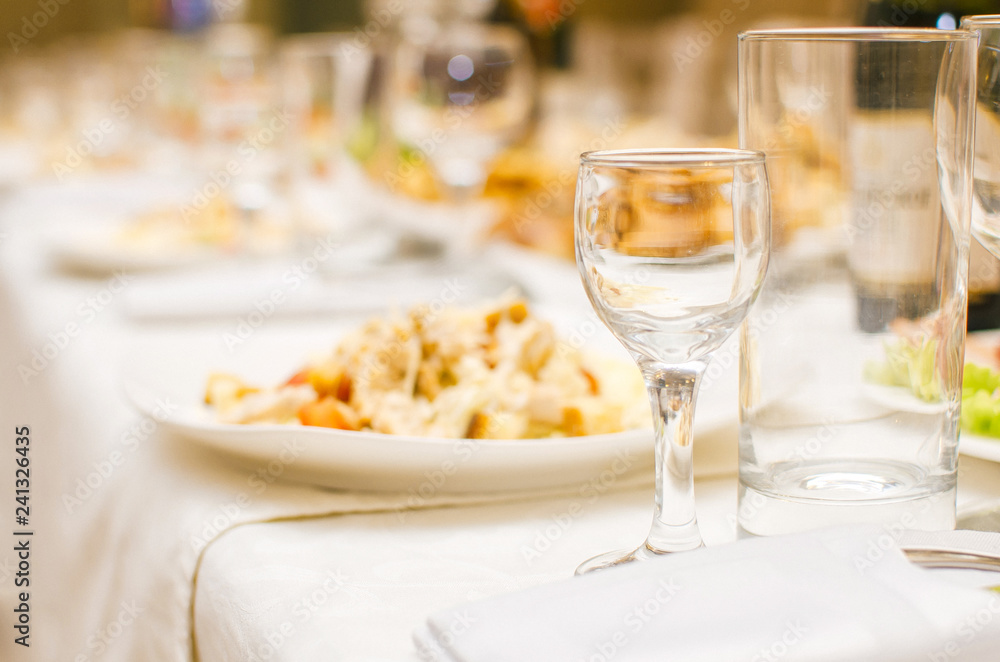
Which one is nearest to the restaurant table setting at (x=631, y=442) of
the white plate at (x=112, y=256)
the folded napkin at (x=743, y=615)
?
the folded napkin at (x=743, y=615)

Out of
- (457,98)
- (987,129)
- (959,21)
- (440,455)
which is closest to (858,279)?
(987,129)

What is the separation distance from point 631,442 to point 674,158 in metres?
0.20

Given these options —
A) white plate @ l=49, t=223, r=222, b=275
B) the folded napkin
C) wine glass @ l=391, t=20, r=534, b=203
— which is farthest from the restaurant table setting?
wine glass @ l=391, t=20, r=534, b=203

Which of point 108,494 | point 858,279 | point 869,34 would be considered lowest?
point 108,494

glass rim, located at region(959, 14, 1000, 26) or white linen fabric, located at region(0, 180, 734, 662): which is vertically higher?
glass rim, located at region(959, 14, 1000, 26)

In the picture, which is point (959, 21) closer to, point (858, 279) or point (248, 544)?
point (858, 279)

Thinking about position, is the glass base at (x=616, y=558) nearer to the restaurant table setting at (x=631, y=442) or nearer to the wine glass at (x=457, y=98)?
the restaurant table setting at (x=631, y=442)

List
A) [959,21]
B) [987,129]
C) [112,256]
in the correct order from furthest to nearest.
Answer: [112,256] < [959,21] < [987,129]

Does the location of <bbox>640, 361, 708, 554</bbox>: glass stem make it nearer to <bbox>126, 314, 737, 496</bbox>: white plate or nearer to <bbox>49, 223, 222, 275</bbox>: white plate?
<bbox>126, 314, 737, 496</bbox>: white plate

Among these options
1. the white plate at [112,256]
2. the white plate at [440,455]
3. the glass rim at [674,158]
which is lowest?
the white plate at [440,455]

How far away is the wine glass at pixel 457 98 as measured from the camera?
133 centimetres

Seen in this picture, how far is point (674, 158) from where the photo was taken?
15.9 inches

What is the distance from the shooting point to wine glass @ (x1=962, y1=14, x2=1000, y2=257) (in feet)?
1.49

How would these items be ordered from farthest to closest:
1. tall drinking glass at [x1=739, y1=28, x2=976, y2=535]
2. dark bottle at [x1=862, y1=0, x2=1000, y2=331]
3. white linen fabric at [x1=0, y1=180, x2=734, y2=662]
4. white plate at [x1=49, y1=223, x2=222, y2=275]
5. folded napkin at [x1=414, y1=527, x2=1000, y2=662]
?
white plate at [x1=49, y1=223, x2=222, y2=275]
dark bottle at [x1=862, y1=0, x2=1000, y2=331]
white linen fabric at [x1=0, y1=180, x2=734, y2=662]
tall drinking glass at [x1=739, y1=28, x2=976, y2=535]
folded napkin at [x1=414, y1=527, x2=1000, y2=662]
